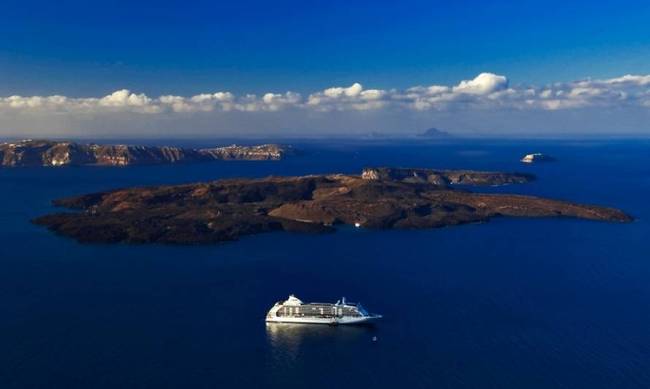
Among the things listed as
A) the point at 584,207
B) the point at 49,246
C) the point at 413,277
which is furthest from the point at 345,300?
the point at 584,207

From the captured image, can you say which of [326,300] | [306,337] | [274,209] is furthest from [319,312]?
[274,209]

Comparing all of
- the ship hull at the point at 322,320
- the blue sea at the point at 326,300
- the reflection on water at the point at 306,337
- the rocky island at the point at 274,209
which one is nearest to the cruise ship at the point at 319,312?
the ship hull at the point at 322,320

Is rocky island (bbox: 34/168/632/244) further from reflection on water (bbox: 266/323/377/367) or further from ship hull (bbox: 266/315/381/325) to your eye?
reflection on water (bbox: 266/323/377/367)

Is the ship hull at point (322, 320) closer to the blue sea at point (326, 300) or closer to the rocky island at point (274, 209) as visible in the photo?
the blue sea at point (326, 300)

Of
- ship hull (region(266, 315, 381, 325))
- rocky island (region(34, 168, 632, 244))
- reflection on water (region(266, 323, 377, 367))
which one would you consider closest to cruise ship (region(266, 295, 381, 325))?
ship hull (region(266, 315, 381, 325))

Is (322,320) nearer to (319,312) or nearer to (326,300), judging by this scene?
(319,312)
